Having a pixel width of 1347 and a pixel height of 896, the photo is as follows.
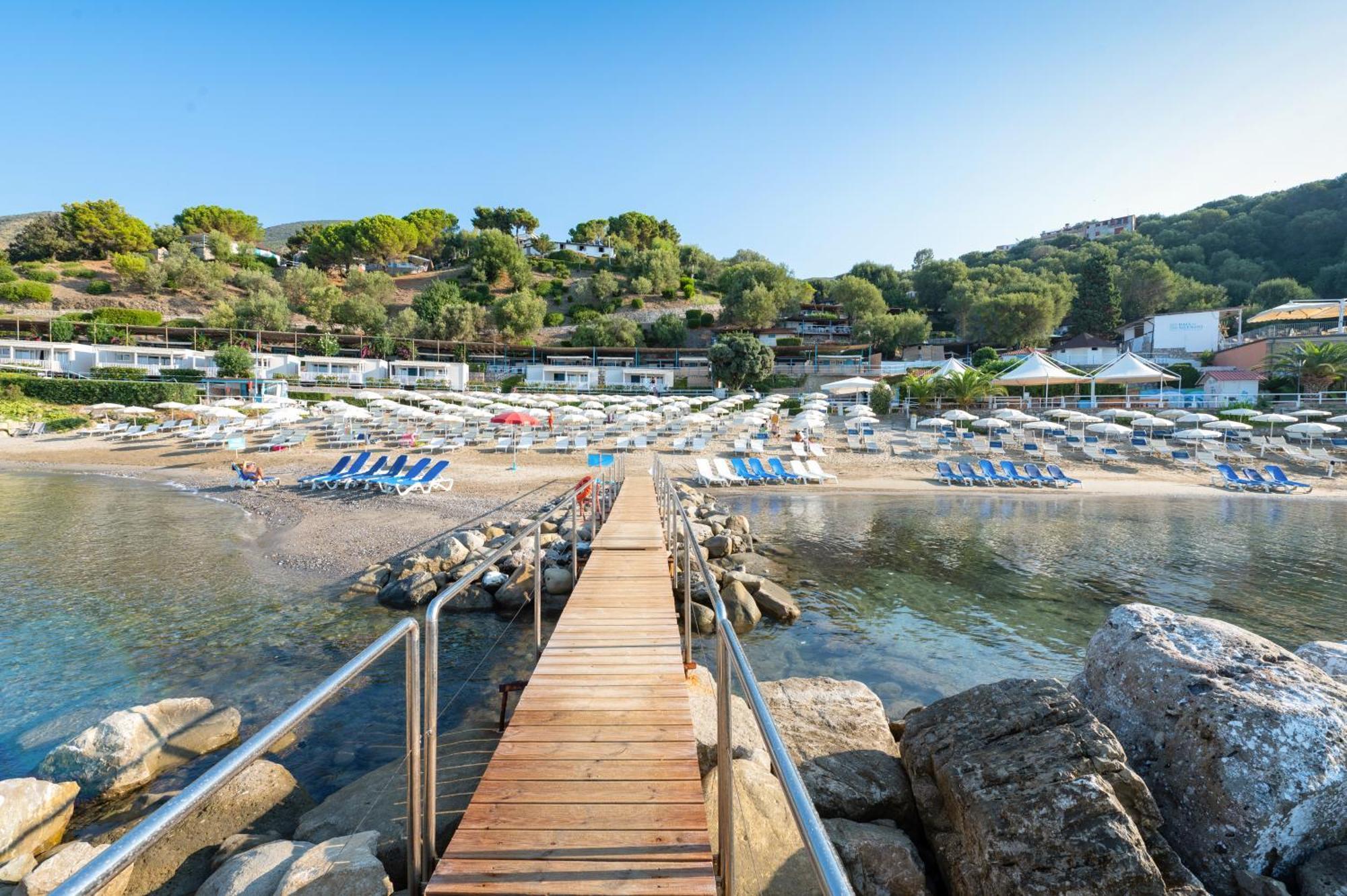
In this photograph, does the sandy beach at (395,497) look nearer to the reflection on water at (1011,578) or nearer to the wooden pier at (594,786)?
the reflection on water at (1011,578)

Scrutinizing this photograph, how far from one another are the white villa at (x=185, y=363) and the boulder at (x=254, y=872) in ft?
164

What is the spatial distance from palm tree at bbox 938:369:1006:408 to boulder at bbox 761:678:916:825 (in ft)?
106

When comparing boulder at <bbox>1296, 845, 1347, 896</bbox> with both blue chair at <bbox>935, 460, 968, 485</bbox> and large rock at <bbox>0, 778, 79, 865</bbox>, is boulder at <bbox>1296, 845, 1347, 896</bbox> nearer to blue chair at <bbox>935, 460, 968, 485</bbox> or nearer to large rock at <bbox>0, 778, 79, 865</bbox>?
large rock at <bbox>0, 778, 79, 865</bbox>

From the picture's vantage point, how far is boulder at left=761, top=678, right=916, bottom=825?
3816 mm

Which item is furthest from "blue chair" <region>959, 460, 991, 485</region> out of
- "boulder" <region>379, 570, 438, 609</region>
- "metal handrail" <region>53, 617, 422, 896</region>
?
"metal handrail" <region>53, 617, 422, 896</region>

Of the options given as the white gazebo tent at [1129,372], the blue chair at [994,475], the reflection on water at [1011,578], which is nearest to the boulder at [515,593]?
the reflection on water at [1011,578]

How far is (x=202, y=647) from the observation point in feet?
25.2

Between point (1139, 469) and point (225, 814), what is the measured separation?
2944cm

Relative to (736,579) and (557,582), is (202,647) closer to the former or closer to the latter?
(557,582)

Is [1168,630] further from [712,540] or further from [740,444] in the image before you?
[740,444]

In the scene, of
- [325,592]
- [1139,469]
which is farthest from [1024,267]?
[325,592]

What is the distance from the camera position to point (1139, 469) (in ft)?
78.8

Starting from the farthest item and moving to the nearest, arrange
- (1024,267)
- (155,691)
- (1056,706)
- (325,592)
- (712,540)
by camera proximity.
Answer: (1024,267)
(712,540)
(325,592)
(155,691)
(1056,706)

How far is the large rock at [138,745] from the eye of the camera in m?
4.75
